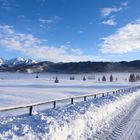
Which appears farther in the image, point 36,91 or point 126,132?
point 36,91

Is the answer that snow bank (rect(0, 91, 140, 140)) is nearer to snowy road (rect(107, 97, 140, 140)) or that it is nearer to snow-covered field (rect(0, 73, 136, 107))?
snowy road (rect(107, 97, 140, 140))

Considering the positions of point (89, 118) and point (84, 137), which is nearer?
point (84, 137)

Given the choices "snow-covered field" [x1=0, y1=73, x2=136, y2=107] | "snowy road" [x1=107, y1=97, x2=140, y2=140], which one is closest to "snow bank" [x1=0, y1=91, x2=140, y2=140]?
"snowy road" [x1=107, y1=97, x2=140, y2=140]

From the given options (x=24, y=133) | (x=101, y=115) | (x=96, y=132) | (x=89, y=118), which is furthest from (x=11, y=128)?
(x=101, y=115)

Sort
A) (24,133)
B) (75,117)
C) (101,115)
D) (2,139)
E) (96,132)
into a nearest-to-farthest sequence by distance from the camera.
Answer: (2,139) → (24,133) → (96,132) → (75,117) → (101,115)

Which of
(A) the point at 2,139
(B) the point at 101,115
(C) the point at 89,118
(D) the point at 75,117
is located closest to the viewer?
A: (A) the point at 2,139

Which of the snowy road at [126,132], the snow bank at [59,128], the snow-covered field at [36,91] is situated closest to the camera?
the snow bank at [59,128]

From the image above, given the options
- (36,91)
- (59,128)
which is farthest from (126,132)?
(36,91)

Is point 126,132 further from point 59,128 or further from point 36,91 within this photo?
point 36,91

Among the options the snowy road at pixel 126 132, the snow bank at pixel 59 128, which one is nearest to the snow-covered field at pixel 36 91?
the snow bank at pixel 59 128

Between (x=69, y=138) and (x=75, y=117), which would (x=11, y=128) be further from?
(x=75, y=117)

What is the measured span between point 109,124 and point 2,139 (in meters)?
6.70

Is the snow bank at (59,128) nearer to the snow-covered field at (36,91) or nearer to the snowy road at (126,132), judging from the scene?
the snowy road at (126,132)

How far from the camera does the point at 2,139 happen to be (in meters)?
8.14
